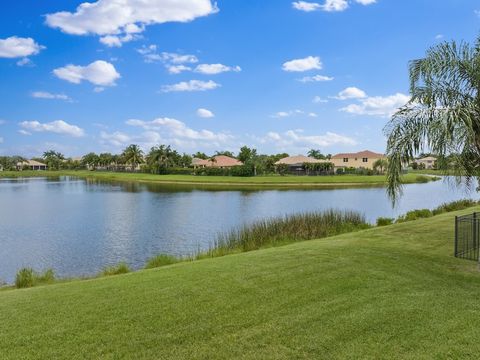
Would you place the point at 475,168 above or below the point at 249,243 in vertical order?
above

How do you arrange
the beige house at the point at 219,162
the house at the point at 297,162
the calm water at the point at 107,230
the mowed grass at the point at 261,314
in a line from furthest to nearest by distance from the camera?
the beige house at the point at 219,162 → the house at the point at 297,162 → the calm water at the point at 107,230 → the mowed grass at the point at 261,314

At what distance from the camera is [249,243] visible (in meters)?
18.0

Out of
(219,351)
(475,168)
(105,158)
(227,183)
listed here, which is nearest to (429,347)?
(219,351)

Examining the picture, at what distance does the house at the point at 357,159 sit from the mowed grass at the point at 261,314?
113 meters

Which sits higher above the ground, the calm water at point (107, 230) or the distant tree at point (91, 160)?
the distant tree at point (91, 160)

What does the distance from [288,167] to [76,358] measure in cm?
10323

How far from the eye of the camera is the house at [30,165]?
596ft

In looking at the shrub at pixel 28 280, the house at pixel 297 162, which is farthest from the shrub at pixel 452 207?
the house at pixel 297 162

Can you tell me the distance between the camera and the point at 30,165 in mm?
185125

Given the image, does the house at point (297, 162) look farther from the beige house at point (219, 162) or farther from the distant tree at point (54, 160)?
the distant tree at point (54, 160)

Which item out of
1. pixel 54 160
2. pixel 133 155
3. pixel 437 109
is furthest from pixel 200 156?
pixel 437 109

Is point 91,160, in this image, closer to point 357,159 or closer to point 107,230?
point 357,159

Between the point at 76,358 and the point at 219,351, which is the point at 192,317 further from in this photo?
the point at 76,358

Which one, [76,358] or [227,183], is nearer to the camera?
[76,358]
